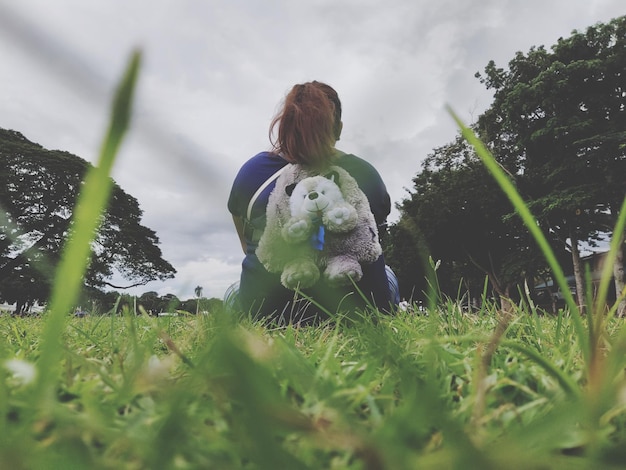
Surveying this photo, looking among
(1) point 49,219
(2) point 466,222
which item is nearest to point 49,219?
(1) point 49,219

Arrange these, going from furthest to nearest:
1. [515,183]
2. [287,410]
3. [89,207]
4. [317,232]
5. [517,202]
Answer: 1. [515,183]
2. [317,232]
3. [517,202]
4. [287,410]
5. [89,207]

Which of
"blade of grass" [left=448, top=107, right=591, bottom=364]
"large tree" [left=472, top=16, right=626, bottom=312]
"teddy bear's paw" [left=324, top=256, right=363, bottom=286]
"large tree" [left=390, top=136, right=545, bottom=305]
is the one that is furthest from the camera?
"large tree" [left=390, top=136, right=545, bottom=305]

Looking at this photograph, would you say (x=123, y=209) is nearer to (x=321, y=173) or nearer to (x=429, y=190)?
(x=429, y=190)

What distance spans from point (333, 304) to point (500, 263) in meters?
18.4

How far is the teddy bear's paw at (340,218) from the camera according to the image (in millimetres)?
2088

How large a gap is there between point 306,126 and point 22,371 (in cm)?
199

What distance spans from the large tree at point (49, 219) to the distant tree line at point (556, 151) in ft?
45.5

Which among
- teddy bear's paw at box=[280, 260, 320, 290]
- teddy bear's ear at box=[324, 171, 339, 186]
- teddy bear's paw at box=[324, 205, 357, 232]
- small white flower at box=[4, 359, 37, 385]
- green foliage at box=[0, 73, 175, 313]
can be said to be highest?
green foliage at box=[0, 73, 175, 313]

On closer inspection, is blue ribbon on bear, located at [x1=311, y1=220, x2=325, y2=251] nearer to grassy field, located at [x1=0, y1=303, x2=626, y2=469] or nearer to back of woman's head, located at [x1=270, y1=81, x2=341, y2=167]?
back of woman's head, located at [x1=270, y1=81, x2=341, y2=167]

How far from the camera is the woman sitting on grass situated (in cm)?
233

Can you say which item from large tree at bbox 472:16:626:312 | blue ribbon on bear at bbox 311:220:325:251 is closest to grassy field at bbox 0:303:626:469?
blue ribbon on bear at bbox 311:220:325:251

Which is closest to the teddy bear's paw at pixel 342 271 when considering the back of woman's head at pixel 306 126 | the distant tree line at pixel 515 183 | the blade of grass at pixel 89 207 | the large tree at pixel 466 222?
the back of woman's head at pixel 306 126

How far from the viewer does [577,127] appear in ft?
45.7

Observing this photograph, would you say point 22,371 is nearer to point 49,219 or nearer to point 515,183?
point 515,183
